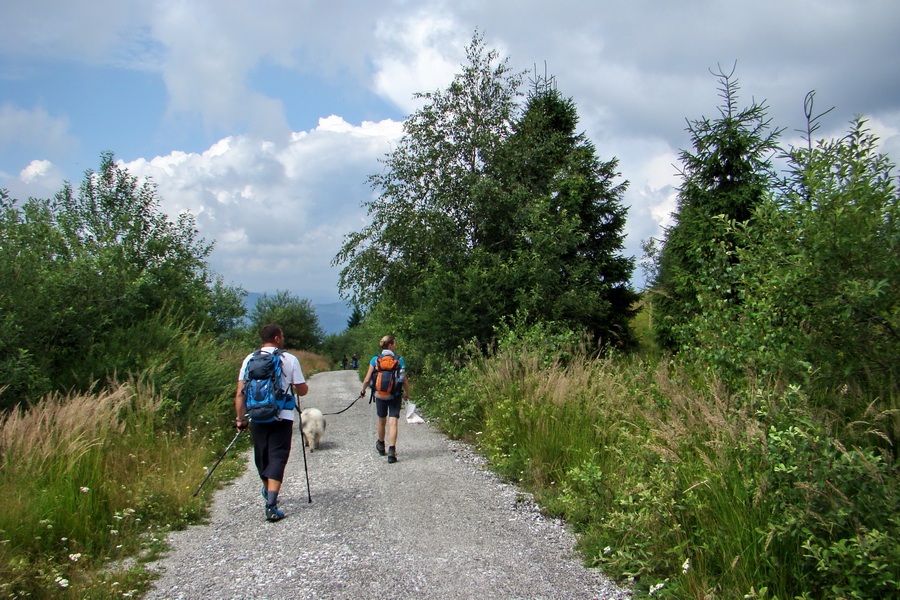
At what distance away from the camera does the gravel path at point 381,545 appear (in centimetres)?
437

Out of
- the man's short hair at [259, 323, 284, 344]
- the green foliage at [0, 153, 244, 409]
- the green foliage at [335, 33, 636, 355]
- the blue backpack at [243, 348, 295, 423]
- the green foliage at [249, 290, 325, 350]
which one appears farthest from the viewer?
the green foliage at [249, 290, 325, 350]

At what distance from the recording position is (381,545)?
529cm

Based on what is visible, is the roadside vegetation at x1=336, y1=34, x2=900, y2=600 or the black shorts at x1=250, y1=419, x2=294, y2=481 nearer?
the roadside vegetation at x1=336, y1=34, x2=900, y2=600

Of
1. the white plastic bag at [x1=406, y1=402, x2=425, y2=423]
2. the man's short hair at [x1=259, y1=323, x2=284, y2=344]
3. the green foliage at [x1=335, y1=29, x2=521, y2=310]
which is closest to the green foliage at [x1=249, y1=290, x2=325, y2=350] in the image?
the green foliage at [x1=335, y1=29, x2=521, y2=310]

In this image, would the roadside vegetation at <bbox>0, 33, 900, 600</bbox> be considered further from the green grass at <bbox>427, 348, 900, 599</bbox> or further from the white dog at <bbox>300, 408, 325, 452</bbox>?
the white dog at <bbox>300, 408, 325, 452</bbox>

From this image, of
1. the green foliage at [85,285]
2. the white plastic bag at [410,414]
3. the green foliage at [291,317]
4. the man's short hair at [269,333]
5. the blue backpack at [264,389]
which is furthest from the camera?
the green foliage at [291,317]

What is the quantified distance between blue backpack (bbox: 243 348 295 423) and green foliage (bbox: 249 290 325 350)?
64.3 m

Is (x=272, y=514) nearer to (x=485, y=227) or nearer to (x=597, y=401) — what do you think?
(x=597, y=401)

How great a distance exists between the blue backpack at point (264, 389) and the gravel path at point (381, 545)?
108cm

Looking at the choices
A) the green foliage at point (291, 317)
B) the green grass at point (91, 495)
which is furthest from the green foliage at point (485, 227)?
the green foliage at point (291, 317)

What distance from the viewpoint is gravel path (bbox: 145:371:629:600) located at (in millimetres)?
4371

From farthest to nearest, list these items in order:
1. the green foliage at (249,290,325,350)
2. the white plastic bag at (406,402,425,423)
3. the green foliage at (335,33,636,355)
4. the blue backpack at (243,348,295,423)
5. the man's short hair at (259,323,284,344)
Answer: the green foliage at (249,290,325,350)
the green foliage at (335,33,636,355)
the white plastic bag at (406,402,425,423)
the man's short hair at (259,323,284,344)
the blue backpack at (243,348,295,423)

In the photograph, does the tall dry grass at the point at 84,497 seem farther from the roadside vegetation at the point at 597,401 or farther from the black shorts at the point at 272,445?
the black shorts at the point at 272,445

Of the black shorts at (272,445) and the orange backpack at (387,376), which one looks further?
the orange backpack at (387,376)
